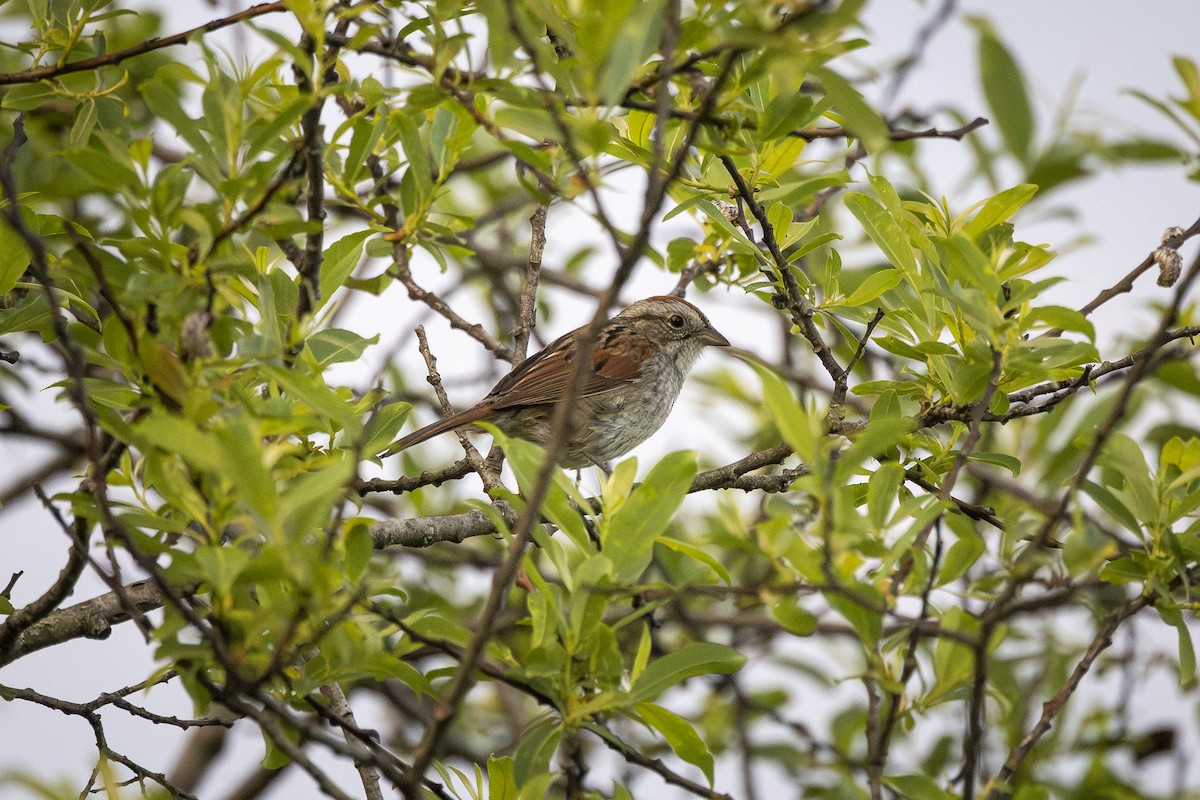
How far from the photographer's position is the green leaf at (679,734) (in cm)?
231

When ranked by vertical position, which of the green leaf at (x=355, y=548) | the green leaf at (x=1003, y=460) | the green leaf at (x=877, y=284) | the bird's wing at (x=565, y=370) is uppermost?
the bird's wing at (x=565, y=370)

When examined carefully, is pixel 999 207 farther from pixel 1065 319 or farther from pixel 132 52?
pixel 132 52

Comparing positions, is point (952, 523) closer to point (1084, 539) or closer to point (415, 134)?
point (1084, 539)

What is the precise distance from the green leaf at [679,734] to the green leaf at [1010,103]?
1370 millimetres

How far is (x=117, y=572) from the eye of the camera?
2055 mm

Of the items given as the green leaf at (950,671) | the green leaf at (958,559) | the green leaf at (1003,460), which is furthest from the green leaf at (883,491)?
the green leaf at (1003,460)

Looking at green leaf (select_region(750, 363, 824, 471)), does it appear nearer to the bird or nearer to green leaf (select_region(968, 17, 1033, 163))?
green leaf (select_region(968, 17, 1033, 163))

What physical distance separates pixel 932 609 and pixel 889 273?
3.00 feet

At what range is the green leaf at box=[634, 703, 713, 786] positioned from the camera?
7.57 feet

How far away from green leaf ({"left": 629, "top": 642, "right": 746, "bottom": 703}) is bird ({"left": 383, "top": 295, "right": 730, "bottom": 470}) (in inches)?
92.1

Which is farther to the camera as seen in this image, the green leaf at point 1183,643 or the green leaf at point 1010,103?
the green leaf at point 1183,643

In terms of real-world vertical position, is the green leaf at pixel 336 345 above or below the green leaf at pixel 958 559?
above

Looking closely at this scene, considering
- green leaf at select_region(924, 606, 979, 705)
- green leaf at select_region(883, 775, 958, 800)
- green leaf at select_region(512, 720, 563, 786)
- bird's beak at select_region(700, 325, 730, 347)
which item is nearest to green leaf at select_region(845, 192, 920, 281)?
green leaf at select_region(924, 606, 979, 705)

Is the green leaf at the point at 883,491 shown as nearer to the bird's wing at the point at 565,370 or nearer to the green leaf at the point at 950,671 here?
the green leaf at the point at 950,671
